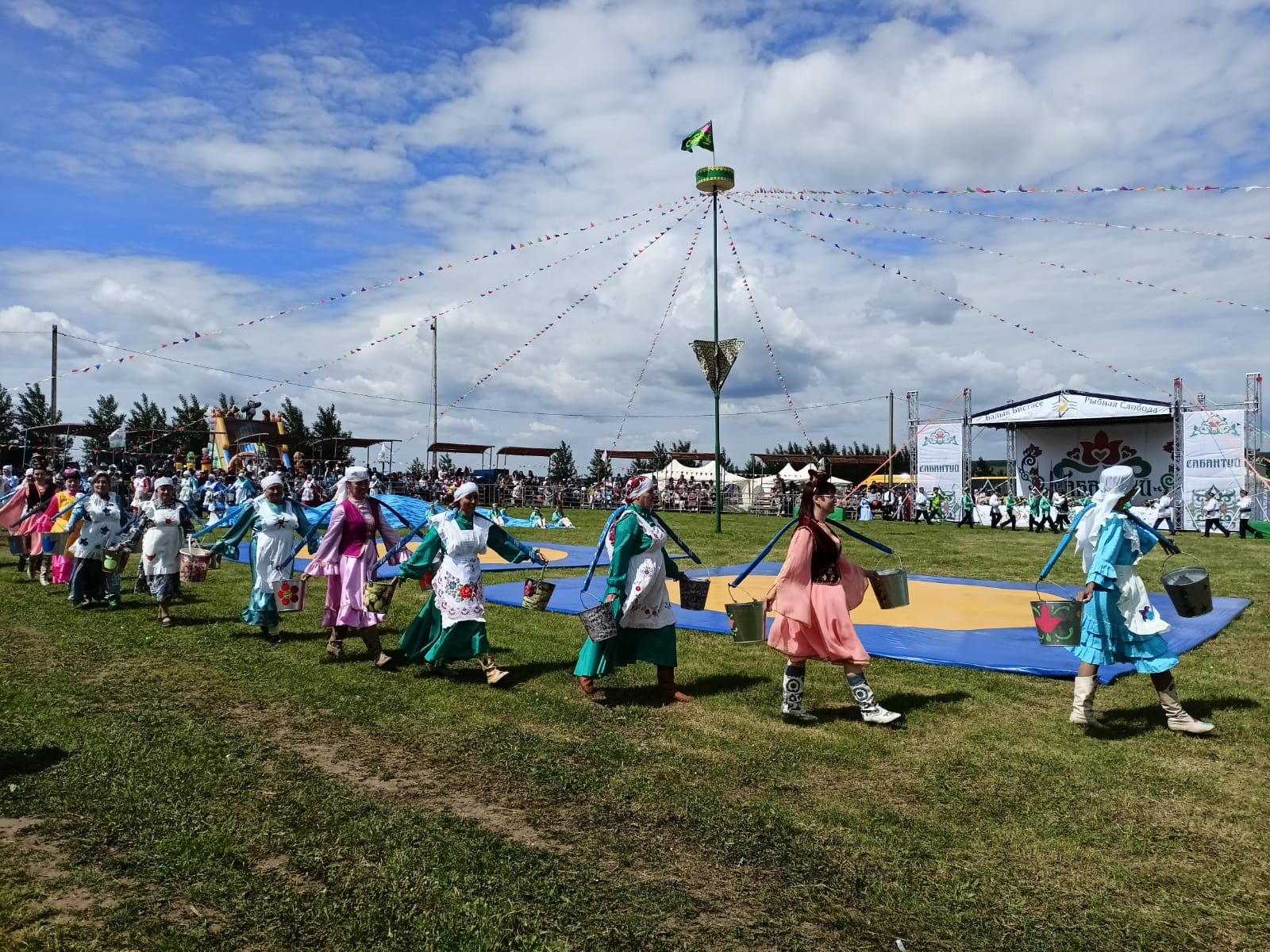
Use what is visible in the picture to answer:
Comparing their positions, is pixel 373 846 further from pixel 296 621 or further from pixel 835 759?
pixel 296 621

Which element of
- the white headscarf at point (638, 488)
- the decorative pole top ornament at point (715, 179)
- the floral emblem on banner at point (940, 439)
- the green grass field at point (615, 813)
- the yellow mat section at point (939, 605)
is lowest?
the green grass field at point (615, 813)

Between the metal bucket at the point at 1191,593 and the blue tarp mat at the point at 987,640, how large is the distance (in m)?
0.97

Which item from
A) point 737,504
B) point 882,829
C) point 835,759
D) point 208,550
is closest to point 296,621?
point 208,550

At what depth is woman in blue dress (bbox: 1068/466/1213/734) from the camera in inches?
240

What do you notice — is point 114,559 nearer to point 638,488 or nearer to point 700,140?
point 638,488

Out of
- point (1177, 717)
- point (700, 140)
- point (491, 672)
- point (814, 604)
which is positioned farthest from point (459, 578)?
point (700, 140)

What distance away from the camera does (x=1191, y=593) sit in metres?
6.49

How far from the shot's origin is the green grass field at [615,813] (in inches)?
139

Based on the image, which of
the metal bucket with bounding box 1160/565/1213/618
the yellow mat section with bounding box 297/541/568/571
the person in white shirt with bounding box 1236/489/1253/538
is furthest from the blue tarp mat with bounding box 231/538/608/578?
the person in white shirt with bounding box 1236/489/1253/538

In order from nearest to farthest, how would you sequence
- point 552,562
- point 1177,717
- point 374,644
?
point 1177,717 < point 374,644 < point 552,562

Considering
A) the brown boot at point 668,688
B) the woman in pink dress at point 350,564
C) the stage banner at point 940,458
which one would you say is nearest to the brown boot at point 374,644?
the woman in pink dress at point 350,564

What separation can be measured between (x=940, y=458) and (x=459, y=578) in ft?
105

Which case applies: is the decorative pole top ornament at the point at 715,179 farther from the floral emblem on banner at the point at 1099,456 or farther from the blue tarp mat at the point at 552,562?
the floral emblem on banner at the point at 1099,456

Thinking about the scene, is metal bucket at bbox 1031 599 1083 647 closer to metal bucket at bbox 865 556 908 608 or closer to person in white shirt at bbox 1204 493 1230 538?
metal bucket at bbox 865 556 908 608
